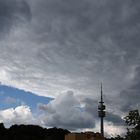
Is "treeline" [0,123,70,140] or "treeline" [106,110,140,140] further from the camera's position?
"treeline" [0,123,70,140]

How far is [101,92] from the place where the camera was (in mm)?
184625

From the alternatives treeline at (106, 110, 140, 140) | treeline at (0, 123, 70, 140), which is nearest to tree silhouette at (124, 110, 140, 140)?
treeline at (106, 110, 140, 140)

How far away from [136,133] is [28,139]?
87301 millimetres

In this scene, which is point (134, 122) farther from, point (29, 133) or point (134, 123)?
point (29, 133)

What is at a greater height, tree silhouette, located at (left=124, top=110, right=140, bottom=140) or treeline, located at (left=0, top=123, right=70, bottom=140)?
treeline, located at (left=0, top=123, right=70, bottom=140)

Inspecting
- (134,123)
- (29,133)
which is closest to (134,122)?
(134,123)

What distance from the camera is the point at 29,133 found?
140000 mm

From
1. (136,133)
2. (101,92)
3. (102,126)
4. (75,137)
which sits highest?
(101,92)

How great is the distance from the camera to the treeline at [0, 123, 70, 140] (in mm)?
129750

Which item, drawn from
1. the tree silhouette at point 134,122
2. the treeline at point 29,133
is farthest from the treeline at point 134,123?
the treeline at point 29,133

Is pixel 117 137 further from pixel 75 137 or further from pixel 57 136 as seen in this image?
pixel 57 136

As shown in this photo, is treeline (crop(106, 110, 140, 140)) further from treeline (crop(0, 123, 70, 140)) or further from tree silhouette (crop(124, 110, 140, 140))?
treeline (crop(0, 123, 70, 140))

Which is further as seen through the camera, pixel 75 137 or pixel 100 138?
pixel 100 138

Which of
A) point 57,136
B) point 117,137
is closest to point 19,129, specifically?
point 57,136
